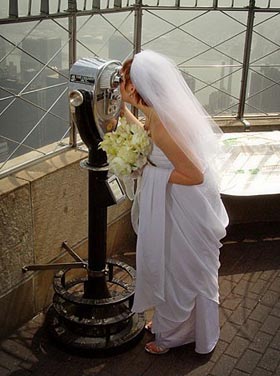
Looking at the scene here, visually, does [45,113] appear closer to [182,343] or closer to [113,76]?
[113,76]

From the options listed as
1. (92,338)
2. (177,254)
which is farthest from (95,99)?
(92,338)

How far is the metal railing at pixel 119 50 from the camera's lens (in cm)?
377

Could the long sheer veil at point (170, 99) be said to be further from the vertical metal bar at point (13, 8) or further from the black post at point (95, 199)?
the vertical metal bar at point (13, 8)

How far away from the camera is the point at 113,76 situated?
3.26 meters

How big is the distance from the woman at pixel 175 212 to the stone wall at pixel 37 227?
22.5 inches

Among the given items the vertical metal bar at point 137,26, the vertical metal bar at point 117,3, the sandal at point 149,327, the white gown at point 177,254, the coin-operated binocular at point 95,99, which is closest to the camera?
the coin-operated binocular at point 95,99

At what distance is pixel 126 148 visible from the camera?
3.24 m

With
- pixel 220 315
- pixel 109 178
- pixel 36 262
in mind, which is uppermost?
pixel 109 178

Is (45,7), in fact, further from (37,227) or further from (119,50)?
(37,227)

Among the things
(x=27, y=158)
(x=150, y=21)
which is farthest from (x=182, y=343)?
(x=150, y=21)

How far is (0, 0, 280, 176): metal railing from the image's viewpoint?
3770 millimetres

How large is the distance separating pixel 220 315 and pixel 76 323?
971 mm

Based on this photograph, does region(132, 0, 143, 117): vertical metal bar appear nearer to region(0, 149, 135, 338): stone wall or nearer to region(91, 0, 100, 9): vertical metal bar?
region(91, 0, 100, 9): vertical metal bar

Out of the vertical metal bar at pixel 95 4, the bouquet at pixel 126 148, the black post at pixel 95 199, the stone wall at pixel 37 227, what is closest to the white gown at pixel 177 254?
the bouquet at pixel 126 148
